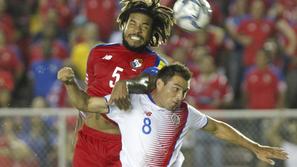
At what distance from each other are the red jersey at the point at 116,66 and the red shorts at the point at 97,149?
13.2 inches

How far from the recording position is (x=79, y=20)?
13.5 meters

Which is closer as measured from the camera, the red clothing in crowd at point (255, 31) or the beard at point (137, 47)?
the beard at point (137, 47)

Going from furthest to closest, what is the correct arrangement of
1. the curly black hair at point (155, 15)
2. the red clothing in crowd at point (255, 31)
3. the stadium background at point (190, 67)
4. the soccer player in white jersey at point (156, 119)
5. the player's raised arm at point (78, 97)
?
the red clothing in crowd at point (255, 31) < the stadium background at point (190, 67) < the curly black hair at point (155, 15) < the soccer player in white jersey at point (156, 119) < the player's raised arm at point (78, 97)

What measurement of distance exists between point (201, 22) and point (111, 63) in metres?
0.97

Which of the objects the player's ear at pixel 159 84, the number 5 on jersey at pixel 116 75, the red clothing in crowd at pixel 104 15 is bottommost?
the red clothing in crowd at pixel 104 15

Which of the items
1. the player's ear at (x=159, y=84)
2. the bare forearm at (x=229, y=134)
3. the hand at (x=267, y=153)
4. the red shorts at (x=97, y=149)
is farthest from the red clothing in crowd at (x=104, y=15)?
the player's ear at (x=159, y=84)

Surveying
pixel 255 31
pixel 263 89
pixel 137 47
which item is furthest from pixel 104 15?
pixel 137 47

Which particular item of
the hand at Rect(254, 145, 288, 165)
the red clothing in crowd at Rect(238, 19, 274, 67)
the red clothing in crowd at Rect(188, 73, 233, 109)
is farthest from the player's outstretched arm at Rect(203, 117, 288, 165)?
the red clothing in crowd at Rect(238, 19, 274, 67)

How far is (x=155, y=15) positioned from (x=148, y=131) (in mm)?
1192

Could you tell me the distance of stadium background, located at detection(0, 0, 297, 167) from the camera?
10672 millimetres

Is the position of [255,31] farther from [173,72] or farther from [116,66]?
[173,72]

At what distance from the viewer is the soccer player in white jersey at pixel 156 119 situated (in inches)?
279

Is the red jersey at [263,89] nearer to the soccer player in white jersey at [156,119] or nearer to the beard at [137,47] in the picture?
the beard at [137,47]

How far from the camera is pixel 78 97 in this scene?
7.13 m
